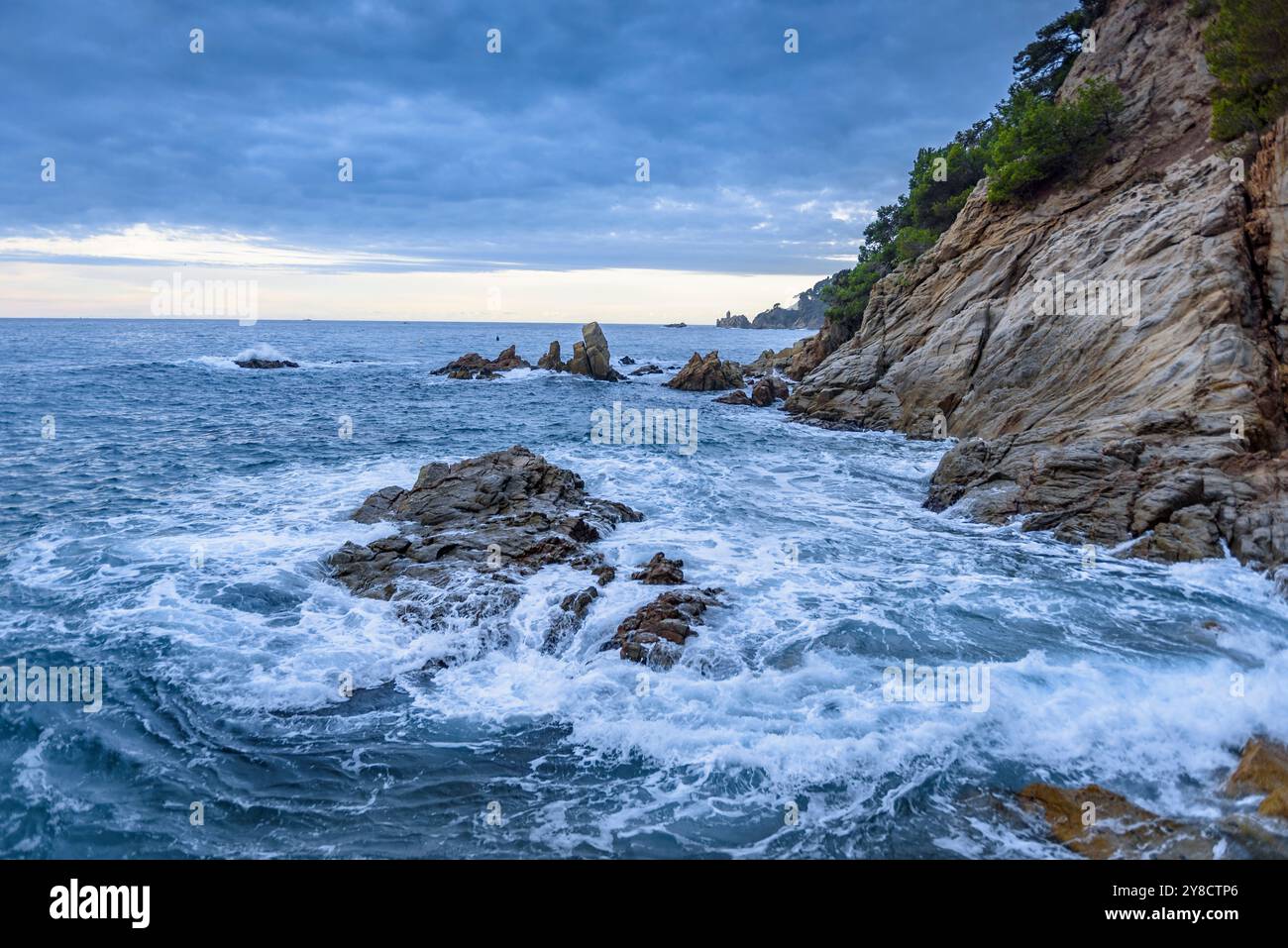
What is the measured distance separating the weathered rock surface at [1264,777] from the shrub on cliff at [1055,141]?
116 feet

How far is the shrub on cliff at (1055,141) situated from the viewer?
35.7 metres

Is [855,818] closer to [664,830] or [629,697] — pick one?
[664,830]

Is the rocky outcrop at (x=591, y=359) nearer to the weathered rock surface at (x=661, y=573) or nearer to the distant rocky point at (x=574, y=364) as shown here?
the distant rocky point at (x=574, y=364)

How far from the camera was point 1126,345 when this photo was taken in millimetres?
25141

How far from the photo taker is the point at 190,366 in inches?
2876

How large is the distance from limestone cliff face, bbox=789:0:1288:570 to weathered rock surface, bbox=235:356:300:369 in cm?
6258

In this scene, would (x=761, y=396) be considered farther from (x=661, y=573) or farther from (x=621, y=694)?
(x=621, y=694)

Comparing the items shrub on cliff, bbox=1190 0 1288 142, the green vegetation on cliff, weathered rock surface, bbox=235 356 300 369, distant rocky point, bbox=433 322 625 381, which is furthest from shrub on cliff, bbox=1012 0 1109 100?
weathered rock surface, bbox=235 356 300 369

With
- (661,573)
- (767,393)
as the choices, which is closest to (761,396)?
(767,393)

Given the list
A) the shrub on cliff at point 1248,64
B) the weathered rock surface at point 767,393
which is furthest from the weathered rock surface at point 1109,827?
the weathered rock surface at point 767,393

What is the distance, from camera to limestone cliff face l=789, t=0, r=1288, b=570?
18659 millimetres

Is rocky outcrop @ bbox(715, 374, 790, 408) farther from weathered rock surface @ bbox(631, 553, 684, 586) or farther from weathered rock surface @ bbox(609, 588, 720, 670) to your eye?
weathered rock surface @ bbox(609, 588, 720, 670)
